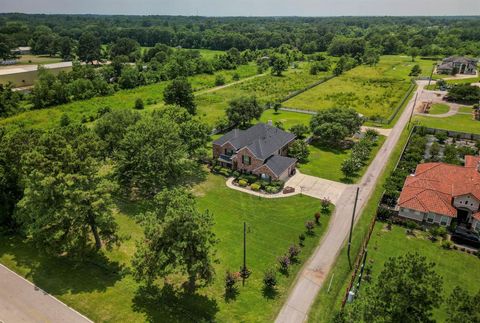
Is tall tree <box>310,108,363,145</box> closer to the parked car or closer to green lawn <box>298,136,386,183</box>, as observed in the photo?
green lawn <box>298,136,386,183</box>

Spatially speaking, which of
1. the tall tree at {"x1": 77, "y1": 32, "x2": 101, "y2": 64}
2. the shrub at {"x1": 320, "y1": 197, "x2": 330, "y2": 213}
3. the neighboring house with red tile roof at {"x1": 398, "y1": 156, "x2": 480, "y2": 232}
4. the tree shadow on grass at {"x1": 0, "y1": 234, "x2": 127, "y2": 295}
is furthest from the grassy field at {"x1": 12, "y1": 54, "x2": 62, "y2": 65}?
the neighboring house with red tile roof at {"x1": 398, "y1": 156, "x2": 480, "y2": 232}

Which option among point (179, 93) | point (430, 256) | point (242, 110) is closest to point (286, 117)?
point (242, 110)

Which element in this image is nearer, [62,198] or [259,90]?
[62,198]

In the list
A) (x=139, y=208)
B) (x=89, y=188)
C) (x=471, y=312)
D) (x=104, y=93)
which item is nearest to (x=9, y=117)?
(x=104, y=93)

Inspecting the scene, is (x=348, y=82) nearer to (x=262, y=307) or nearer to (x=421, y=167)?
(x=421, y=167)

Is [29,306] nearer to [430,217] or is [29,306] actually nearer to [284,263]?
[284,263]

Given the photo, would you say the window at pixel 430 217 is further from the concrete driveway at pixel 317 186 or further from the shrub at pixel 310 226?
the shrub at pixel 310 226
